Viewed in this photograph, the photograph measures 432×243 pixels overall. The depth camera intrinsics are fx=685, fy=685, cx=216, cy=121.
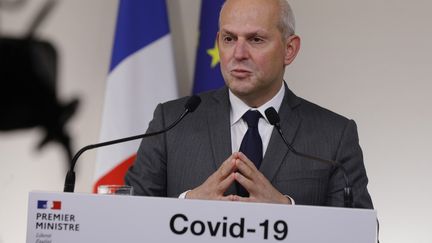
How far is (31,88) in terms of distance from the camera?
11.6 feet

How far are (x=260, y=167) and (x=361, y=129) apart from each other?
5.00ft

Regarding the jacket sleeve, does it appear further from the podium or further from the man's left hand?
the podium

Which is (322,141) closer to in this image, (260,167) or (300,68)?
(260,167)

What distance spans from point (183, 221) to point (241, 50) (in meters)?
0.90

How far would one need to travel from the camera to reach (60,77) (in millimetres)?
3582

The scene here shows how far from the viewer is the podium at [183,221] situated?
1.53 metres

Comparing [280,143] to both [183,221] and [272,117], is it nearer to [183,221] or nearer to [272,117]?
[272,117]

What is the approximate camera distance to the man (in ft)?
7.51

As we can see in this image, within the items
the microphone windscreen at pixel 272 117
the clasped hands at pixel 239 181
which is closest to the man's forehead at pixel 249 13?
the microphone windscreen at pixel 272 117

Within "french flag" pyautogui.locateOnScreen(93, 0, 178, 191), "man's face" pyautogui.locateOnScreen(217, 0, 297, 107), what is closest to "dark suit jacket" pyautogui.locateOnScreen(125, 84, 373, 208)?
"man's face" pyautogui.locateOnScreen(217, 0, 297, 107)

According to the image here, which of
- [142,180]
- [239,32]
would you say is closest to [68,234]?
[142,180]

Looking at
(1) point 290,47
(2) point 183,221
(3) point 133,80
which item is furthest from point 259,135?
(3) point 133,80

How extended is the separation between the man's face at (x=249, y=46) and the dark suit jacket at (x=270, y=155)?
0.15 meters

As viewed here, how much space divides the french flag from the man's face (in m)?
1.11
